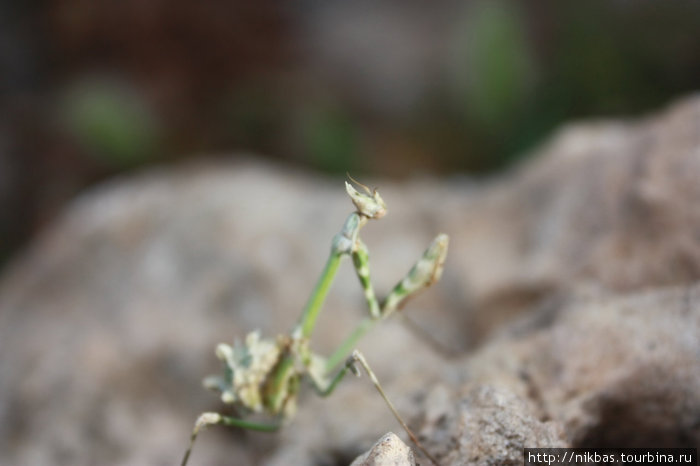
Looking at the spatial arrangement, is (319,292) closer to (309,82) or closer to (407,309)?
(407,309)

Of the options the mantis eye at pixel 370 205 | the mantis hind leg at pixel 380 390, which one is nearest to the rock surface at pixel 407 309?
the mantis hind leg at pixel 380 390

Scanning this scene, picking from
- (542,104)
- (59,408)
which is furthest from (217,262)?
(542,104)

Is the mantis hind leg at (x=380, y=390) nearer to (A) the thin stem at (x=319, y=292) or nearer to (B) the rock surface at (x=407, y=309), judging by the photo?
(B) the rock surface at (x=407, y=309)

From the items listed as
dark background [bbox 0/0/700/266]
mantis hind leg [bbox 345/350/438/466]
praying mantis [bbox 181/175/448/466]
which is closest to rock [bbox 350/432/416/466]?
mantis hind leg [bbox 345/350/438/466]

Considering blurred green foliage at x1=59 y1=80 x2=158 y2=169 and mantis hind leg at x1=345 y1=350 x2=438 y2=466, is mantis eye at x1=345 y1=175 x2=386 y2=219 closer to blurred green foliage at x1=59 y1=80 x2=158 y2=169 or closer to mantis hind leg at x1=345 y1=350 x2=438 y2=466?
mantis hind leg at x1=345 y1=350 x2=438 y2=466

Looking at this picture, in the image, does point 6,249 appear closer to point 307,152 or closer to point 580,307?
point 307,152
